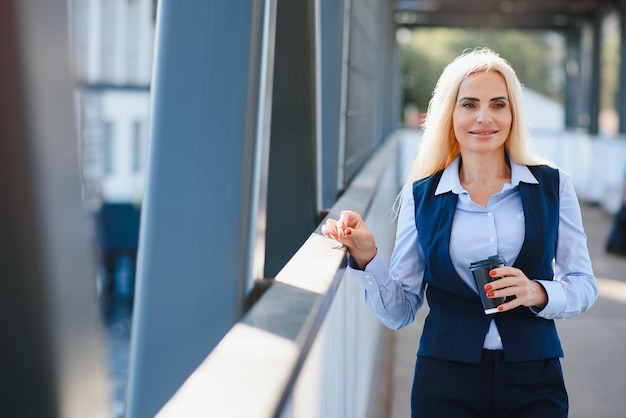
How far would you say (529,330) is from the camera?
2.38 metres

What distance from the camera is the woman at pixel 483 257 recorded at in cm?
235

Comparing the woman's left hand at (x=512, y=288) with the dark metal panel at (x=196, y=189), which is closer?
the woman's left hand at (x=512, y=288)

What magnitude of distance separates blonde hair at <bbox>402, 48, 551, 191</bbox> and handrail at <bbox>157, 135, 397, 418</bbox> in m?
0.39

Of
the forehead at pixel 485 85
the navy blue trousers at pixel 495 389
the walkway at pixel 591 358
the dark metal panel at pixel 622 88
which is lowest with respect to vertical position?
the walkway at pixel 591 358

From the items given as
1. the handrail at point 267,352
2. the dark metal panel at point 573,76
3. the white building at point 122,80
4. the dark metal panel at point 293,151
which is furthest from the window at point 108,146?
the handrail at point 267,352

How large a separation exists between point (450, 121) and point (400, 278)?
18.0 inches

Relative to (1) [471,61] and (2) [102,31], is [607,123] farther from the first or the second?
(1) [471,61]

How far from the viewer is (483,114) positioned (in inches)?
98.2

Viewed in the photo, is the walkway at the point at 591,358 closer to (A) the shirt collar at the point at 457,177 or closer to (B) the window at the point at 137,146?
(A) the shirt collar at the point at 457,177

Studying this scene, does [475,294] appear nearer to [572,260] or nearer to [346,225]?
[572,260]

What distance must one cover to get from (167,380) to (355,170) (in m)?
4.78

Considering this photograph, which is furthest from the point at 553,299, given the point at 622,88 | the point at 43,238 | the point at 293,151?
the point at 622,88

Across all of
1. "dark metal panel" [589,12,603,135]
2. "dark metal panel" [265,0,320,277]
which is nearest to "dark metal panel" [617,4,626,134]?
"dark metal panel" [589,12,603,135]

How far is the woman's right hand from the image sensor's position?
8.59ft
